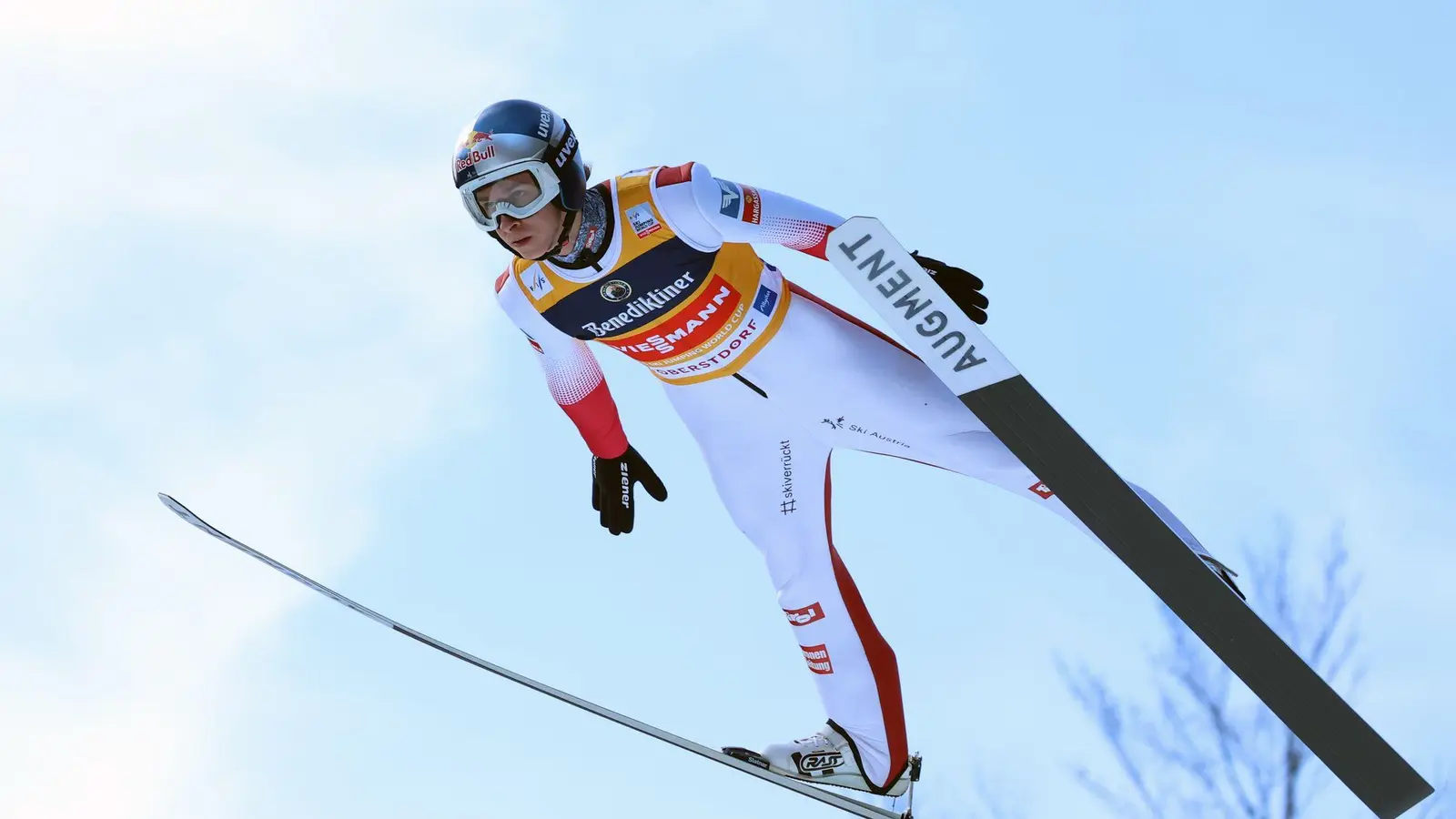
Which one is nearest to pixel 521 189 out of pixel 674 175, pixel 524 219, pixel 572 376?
pixel 524 219

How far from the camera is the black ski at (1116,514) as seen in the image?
4.52 m

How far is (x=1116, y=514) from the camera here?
4.58 m

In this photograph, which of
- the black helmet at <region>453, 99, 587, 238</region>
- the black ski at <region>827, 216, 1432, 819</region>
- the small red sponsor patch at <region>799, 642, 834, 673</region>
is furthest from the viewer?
the small red sponsor patch at <region>799, 642, 834, 673</region>

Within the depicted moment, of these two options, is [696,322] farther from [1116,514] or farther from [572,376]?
[1116,514]

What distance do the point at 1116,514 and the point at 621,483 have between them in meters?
2.04

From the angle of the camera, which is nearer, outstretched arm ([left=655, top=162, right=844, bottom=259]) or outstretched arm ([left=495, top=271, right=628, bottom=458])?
outstretched arm ([left=655, top=162, right=844, bottom=259])

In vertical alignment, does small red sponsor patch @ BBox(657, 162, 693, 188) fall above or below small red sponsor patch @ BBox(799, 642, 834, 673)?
above

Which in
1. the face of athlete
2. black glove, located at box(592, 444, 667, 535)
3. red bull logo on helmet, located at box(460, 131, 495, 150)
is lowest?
black glove, located at box(592, 444, 667, 535)

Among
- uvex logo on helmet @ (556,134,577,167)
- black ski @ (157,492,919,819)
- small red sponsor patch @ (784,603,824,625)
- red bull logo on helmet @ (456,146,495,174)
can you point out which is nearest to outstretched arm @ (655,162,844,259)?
uvex logo on helmet @ (556,134,577,167)

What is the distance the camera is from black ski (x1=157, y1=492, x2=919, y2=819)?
543cm

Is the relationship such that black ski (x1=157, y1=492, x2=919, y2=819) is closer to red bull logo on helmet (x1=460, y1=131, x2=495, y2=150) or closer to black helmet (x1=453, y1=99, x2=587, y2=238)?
black helmet (x1=453, y1=99, x2=587, y2=238)

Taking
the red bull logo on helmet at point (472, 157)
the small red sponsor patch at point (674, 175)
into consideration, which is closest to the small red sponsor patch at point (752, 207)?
the small red sponsor patch at point (674, 175)

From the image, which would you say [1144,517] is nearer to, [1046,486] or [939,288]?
[1046,486]

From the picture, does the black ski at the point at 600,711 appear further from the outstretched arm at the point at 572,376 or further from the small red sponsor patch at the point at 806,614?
the outstretched arm at the point at 572,376
